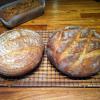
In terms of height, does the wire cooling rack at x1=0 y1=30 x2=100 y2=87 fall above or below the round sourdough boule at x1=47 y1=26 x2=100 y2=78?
below

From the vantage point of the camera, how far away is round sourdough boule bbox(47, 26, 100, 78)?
781 mm

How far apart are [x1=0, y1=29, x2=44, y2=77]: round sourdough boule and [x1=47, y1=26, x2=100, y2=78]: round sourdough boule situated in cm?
8

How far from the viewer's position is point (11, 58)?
778 millimetres

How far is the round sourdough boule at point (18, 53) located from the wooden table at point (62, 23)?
101 mm

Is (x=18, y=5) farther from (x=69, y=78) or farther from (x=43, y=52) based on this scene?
(x=69, y=78)

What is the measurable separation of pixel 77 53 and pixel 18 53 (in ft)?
0.79

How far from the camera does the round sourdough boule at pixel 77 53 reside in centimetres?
78

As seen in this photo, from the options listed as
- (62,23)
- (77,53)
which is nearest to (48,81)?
(77,53)

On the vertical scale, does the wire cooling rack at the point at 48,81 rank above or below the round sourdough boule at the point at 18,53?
below

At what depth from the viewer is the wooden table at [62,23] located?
0.83 metres

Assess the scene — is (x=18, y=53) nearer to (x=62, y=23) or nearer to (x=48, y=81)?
(x=48, y=81)

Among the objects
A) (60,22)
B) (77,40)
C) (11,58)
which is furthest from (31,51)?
(60,22)

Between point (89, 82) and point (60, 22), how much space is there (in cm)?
54

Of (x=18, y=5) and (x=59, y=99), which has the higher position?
(x=18, y=5)
